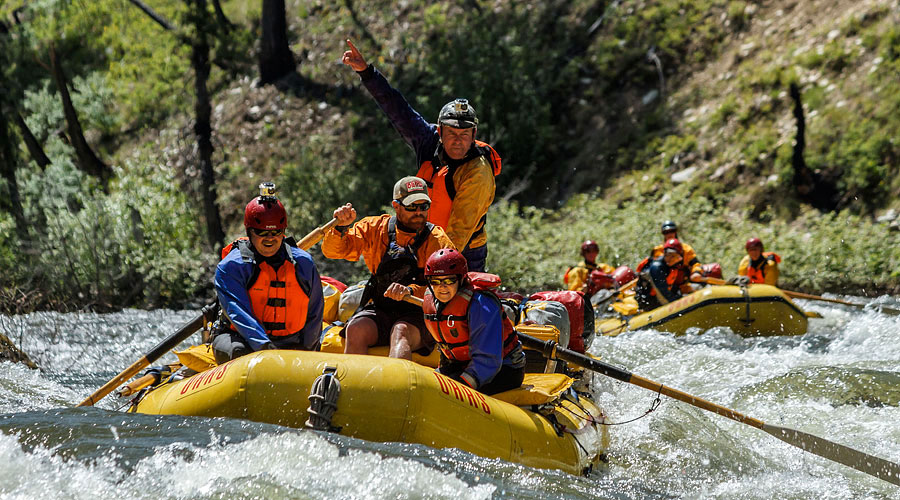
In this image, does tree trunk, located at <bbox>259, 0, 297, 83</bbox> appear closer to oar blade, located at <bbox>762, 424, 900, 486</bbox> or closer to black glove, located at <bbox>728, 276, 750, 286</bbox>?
black glove, located at <bbox>728, 276, 750, 286</bbox>

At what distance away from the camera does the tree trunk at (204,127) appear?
1404 centimetres

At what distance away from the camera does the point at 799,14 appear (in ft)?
52.9

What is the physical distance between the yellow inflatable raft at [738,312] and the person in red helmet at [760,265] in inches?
47.2

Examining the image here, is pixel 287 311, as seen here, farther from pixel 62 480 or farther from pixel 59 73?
pixel 59 73

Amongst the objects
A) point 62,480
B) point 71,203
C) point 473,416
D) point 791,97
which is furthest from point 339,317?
point 791,97

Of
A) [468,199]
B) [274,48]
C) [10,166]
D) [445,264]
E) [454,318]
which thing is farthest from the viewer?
[274,48]

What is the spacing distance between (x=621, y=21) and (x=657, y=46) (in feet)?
3.63

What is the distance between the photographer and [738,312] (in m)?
10.0

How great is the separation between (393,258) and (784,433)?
244 centimetres

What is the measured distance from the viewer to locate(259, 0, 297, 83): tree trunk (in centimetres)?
1950

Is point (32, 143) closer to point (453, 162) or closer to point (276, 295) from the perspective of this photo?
point (453, 162)

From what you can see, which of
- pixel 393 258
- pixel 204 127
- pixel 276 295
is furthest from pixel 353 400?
pixel 204 127

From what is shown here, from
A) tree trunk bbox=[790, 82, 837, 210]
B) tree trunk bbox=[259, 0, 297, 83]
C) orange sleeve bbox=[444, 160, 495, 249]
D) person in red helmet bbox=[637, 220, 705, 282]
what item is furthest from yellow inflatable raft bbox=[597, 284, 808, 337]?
tree trunk bbox=[259, 0, 297, 83]

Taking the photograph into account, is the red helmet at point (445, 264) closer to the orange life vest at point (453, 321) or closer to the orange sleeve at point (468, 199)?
the orange life vest at point (453, 321)
